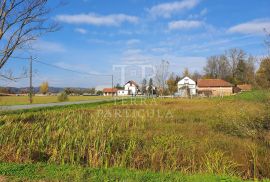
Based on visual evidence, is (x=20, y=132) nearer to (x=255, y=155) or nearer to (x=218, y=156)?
(x=218, y=156)

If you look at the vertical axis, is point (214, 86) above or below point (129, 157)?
above

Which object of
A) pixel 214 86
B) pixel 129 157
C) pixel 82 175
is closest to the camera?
pixel 82 175

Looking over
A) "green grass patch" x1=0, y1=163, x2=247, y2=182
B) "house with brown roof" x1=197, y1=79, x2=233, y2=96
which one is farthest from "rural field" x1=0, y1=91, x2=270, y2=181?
"house with brown roof" x1=197, y1=79, x2=233, y2=96

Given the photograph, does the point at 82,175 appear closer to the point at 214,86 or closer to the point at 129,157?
the point at 129,157

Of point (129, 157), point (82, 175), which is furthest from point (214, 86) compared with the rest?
point (82, 175)

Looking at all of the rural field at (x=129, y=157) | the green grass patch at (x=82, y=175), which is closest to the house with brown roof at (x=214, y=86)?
the rural field at (x=129, y=157)

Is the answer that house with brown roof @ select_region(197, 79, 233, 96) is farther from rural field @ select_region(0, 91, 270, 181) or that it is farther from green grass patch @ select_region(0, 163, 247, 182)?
green grass patch @ select_region(0, 163, 247, 182)

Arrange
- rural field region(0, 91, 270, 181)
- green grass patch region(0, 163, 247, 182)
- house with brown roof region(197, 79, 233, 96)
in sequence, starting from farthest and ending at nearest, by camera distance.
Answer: house with brown roof region(197, 79, 233, 96) → rural field region(0, 91, 270, 181) → green grass patch region(0, 163, 247, 182)

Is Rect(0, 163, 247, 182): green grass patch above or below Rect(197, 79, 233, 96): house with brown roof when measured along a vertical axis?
below

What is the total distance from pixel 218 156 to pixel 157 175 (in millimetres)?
1955

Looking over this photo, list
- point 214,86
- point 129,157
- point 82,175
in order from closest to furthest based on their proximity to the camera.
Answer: point 82,175
point 129,157
point 214,86

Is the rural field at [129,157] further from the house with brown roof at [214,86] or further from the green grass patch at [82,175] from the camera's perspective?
the house with brown roof at [214,86]

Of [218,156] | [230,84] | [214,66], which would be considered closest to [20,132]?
[218,156]

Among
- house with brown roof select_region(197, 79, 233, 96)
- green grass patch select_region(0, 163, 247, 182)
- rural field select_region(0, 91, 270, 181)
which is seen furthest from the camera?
house with brown roof select_region(197, 79, 233, 96)
